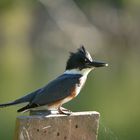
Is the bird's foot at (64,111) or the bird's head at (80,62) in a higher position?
the bird's head at (80,62)

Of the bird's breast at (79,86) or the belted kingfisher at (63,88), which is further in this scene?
the bird's breast at (79,86)

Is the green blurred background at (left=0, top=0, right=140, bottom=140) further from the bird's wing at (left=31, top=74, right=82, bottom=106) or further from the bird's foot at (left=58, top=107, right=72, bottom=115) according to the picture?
the bird's foot at (left=58, top=107, right=72, bottom=115)

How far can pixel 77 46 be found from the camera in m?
16.0

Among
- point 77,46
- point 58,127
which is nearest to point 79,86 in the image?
point 58,127

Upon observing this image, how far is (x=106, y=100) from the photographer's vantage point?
36.3 feet

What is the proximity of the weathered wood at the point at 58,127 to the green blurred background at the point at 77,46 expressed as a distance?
16.4 feet

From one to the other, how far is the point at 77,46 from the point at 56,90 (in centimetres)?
1192

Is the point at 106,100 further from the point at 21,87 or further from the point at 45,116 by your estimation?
the point at 45,116

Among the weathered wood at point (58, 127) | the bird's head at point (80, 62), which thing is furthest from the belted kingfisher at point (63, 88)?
the weathered wood at point (58, 127)

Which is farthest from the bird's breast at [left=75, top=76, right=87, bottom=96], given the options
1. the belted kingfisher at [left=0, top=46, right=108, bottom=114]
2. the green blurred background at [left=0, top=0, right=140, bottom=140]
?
the green blurred background at [left=0, top=0, right=140, bottom=140]

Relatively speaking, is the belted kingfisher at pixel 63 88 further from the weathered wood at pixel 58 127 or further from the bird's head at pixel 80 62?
the weathered wood at pixel 58 127

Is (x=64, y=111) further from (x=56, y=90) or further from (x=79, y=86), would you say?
(x=79, y=86)

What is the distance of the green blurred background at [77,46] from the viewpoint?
10523mm

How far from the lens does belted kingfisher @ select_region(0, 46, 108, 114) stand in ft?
13.3
